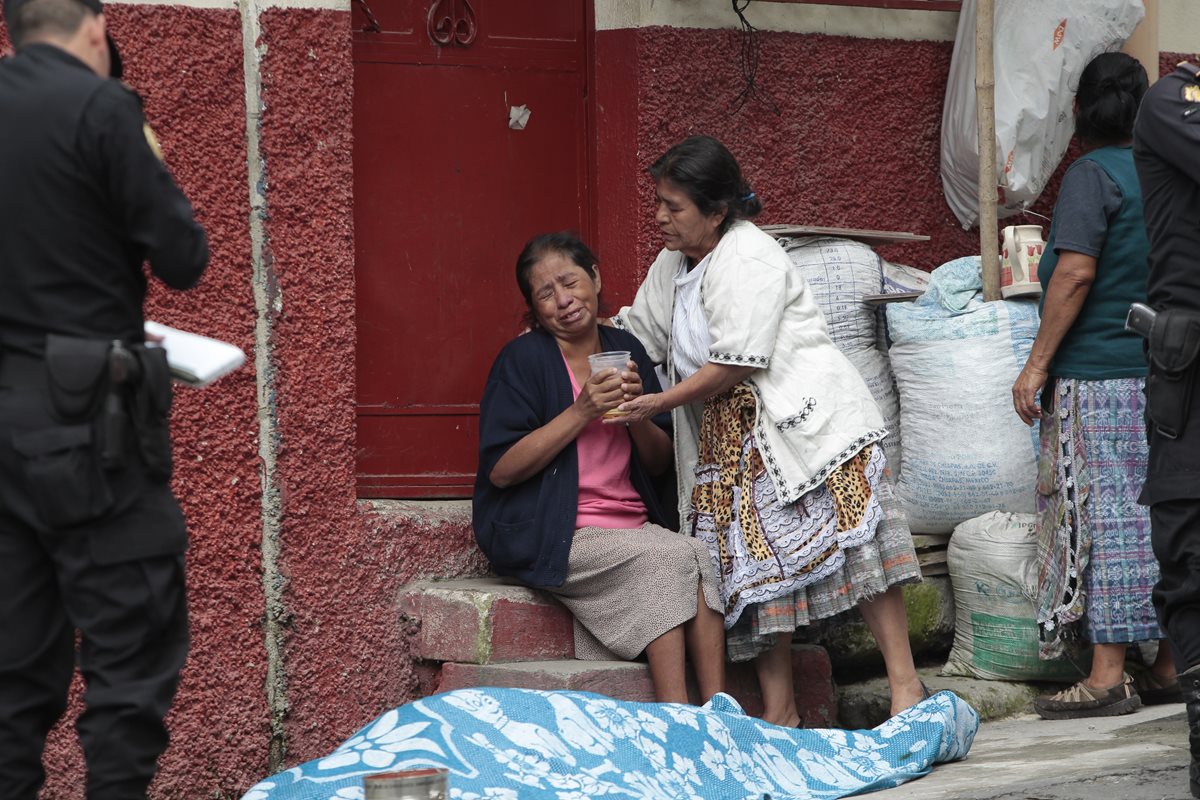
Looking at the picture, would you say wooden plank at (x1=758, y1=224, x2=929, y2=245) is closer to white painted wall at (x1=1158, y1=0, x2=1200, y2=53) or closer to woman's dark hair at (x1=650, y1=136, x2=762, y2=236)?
woman's dark hair at (x1=650, y1=136, x2=762, y2=236)

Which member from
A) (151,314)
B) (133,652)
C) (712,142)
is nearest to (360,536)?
(151,314)

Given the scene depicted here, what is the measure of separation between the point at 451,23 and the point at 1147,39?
2.57m

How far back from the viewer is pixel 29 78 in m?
2.92

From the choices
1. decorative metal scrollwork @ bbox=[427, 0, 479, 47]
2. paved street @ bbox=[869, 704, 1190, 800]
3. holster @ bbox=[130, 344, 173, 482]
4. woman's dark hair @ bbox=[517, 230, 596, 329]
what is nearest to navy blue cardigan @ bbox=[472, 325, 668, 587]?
woman's dark hair @ bbox=[517, 230, 596, 329]

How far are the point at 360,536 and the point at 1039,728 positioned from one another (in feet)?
7.05

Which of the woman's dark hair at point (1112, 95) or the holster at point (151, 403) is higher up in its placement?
the woman's dark hair at point (1112, 95)

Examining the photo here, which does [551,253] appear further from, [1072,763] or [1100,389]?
[1072,763]

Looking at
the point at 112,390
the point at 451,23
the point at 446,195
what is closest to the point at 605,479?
the point at 446,195

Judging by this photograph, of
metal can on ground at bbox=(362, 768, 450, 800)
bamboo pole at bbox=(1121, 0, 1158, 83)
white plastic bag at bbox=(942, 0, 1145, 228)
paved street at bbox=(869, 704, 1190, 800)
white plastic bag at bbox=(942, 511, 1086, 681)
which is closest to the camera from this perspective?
metal can on ground at bbox=(362, 768, 450, 800)

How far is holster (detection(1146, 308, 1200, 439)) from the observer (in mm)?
3494

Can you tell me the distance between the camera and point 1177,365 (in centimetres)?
351

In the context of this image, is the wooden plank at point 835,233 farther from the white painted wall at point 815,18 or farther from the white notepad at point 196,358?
the white notepad at point 196,358

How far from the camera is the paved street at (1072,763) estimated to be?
3.81 m

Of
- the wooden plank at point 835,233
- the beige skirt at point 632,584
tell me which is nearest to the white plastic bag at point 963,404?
the wooden plank at point 835,233
